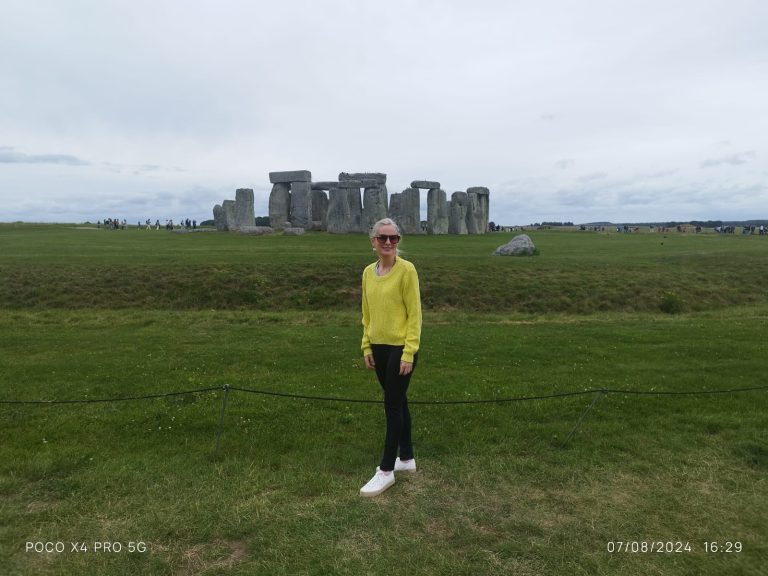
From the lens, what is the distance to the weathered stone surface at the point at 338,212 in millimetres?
38031

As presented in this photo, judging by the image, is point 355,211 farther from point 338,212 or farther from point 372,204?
point 372,204

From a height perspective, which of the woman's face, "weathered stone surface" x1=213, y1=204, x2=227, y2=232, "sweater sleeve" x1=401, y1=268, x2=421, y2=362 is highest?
"weathered stone surface" x1=213, y1=204, x2=227, y2=232

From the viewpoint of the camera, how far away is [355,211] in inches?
1516

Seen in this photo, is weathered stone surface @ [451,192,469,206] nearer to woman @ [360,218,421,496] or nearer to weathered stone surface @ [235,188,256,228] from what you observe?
weathered stone surface @ [235,188,256,228]

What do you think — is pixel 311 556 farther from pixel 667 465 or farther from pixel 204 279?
pixel 204 279

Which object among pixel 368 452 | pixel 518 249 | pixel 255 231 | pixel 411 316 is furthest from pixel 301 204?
pixel 411 316

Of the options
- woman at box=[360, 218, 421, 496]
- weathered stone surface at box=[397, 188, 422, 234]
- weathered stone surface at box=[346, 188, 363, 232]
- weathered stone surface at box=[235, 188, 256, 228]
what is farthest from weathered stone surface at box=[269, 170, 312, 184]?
woman at box=[360, 218, 421, 496]

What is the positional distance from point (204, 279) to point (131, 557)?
1598 cm

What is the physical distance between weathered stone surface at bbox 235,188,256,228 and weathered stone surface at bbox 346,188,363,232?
7.39 meters

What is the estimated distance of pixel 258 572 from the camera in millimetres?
4176

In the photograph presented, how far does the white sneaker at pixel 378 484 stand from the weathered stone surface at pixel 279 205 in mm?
Answer: 35988

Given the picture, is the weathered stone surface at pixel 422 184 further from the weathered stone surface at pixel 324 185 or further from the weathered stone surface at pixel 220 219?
the weathered stone surface at pixel 220 219

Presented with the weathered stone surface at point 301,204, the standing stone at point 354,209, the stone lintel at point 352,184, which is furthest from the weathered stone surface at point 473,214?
the weathered stone surface at point 301,204

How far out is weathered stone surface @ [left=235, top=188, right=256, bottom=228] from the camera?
39.6m
